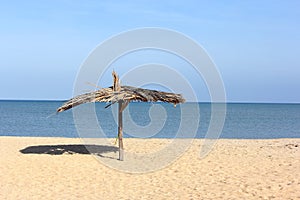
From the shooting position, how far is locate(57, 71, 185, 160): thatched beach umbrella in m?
11.6

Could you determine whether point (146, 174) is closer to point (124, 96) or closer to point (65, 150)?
point (124, 96)

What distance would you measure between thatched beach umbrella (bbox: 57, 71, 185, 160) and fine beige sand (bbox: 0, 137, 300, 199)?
135cm

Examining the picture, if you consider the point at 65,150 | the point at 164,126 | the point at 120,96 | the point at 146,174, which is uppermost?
the point at 164,126

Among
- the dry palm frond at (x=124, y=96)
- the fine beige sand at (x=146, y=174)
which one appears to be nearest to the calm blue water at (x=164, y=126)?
the fine beige sand at (x=146, y=174)

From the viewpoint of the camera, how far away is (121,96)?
11.5m

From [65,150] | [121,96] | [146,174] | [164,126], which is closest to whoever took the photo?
[146,174]

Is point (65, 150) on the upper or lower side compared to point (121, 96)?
lower

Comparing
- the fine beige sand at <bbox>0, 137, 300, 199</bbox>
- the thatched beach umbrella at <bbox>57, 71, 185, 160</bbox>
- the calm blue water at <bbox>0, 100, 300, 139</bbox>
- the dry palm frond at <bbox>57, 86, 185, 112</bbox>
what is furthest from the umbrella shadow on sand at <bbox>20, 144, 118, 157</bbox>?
the calm blue water at <bbox>0, 100, 300, 139</bbox>

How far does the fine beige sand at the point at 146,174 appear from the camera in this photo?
27.5 ft

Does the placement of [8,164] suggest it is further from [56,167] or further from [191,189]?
[191,189]

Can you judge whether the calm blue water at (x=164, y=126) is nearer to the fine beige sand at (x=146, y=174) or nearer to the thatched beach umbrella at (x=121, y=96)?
the fine beige sand at (x=146, y=174)

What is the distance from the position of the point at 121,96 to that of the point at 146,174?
89.7 inches

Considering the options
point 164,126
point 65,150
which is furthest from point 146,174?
point 164,126

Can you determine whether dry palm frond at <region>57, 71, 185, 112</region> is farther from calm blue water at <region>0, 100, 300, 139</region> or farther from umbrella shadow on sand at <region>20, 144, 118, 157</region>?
calm blue water at <region>0, 100, 300, 139</region>
